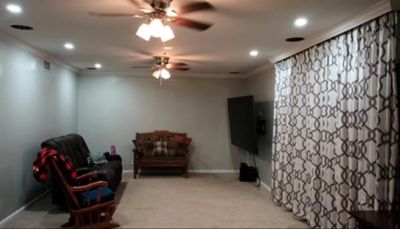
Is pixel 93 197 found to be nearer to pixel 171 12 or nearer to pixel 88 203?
pixel 88 203

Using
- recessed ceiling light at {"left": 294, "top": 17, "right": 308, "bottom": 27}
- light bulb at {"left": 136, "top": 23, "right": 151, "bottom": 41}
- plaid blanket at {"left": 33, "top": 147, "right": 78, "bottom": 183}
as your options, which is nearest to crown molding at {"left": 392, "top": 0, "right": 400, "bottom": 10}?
recessed ceiling light at {"left": 294, "top": 17, "right": 308, "bottom": 27}

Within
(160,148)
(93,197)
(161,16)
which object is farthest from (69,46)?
(160,148)

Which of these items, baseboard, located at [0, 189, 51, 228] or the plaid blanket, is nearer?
the plaid blanket

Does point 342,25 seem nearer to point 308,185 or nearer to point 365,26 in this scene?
point 365,26

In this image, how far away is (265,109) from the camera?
6.13 meters

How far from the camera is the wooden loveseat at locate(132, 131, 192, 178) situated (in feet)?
22.6

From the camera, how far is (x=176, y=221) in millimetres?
4199

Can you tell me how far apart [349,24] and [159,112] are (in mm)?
5100

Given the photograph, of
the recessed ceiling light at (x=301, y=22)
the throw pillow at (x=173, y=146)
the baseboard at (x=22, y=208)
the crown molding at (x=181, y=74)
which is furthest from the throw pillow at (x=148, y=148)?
the recessed ceiling light at (x=301, y=22)

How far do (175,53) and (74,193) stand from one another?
251cm

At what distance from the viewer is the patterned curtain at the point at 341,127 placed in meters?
2.84

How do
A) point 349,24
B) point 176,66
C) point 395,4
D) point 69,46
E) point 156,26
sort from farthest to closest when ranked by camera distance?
point 176,66 → point 69,46 → point 349,24 → point 395,4 → point 156,26

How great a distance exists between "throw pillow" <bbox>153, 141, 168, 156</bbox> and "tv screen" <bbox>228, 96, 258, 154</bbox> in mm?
1503

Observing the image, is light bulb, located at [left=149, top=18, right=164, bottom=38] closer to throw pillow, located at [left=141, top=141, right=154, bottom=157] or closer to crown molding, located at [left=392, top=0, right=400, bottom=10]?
crown molding, located at [left=392, top=0, right=400, bottom=10]
